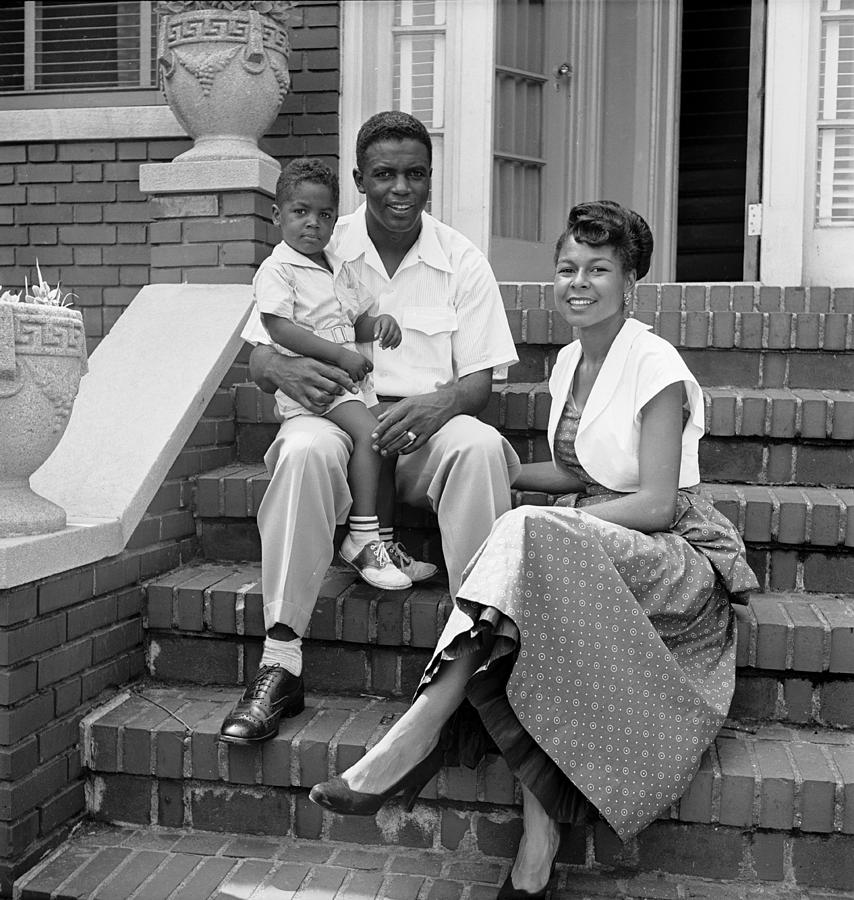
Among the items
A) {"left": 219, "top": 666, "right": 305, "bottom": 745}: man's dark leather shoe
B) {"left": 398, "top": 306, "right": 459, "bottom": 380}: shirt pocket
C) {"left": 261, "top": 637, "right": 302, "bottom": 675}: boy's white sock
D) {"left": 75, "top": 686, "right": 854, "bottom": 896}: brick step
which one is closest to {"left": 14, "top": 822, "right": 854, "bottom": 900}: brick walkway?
{"left": 75, "top": 686, "right": 854, "bottom": 896}: brick step

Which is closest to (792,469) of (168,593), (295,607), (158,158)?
(295,607)

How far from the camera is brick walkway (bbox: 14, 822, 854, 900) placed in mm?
2068

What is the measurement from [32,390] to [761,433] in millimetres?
1927

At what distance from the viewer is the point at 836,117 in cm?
400

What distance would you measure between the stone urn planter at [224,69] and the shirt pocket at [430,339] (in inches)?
48.5

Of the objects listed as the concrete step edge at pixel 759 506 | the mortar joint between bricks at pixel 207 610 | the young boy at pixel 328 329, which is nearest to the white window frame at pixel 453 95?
the young boy at pixel 328 329

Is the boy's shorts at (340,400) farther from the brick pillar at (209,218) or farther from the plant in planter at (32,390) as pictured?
the brick pillar at (209,218)

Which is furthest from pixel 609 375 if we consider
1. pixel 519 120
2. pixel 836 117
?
pixel 519 120

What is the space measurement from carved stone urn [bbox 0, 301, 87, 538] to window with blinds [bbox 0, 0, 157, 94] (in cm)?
281

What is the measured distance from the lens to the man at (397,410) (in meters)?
2.32

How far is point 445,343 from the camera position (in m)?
2.74

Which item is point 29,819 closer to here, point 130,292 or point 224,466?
point 224,466

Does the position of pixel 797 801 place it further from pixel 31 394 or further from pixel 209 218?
pixel 209 218

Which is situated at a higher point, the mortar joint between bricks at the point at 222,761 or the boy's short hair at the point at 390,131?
the boy's short hair at the point at 390,131
